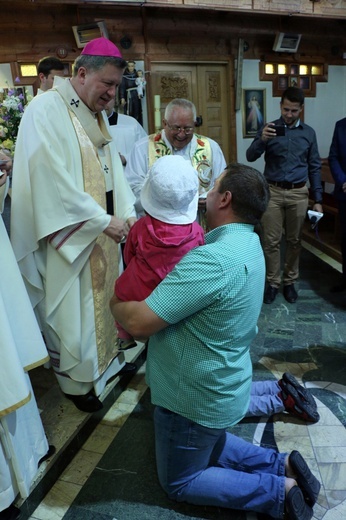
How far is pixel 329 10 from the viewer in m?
6.12

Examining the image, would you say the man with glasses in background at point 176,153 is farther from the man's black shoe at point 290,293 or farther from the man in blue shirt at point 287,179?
the man's black shoe at point 290,293

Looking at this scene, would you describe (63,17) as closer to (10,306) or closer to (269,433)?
(10,306)

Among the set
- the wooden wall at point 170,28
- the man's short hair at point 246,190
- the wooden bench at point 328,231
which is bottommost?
the wooden bench at point 328,231

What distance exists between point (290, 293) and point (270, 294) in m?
0.19

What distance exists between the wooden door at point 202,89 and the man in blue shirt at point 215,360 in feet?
15.5

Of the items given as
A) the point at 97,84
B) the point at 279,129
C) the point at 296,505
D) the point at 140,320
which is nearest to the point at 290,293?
the point at 279,129

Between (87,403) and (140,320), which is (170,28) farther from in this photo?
(140,320)

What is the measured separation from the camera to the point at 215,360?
1.56 meters

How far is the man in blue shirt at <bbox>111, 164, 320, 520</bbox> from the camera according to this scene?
1.42 metres

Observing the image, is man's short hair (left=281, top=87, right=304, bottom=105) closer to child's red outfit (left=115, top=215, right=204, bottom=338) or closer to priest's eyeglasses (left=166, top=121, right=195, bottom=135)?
priest's eyeglasses (left=166, top=121, right=195, bottom=135)

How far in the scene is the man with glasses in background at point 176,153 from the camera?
2.95m

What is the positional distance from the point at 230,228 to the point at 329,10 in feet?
19.7

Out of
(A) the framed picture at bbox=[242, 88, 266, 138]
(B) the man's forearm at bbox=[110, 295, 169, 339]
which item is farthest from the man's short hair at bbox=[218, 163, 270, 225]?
(A) the framed picture at bbox=[242, 88, 266, 138]

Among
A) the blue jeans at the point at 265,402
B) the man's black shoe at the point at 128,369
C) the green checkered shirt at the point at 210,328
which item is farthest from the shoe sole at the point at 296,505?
the man's black shoe at the point at 128,369
